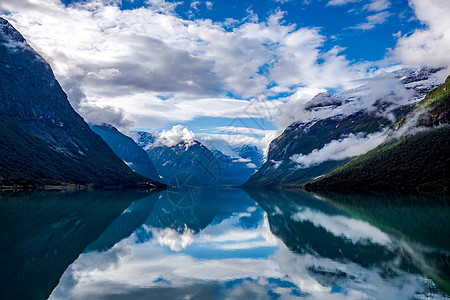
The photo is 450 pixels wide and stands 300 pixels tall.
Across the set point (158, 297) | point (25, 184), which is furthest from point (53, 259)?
point (25, 184)

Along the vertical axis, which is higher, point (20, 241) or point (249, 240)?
point (20, 241)

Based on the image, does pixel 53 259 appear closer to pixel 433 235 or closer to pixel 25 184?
pixel 433 235

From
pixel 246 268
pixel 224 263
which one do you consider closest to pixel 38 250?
pixel 224 263

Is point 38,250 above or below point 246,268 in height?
above

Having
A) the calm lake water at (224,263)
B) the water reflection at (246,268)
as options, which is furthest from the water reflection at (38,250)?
the water reflection at (246,268)

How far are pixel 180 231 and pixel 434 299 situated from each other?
1353 inches

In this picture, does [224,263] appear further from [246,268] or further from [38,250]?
[38,250]

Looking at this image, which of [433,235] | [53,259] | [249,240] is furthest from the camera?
[249,240]

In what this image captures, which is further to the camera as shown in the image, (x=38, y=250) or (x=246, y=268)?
(x=38, y=250)

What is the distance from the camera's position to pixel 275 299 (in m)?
18.0

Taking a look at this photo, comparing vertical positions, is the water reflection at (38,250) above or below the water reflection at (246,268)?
above

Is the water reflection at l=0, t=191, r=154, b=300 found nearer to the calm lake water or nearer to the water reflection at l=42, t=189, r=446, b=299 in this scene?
the calm lake water

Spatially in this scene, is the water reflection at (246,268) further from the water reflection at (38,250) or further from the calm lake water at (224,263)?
the water reflection at (38,250)

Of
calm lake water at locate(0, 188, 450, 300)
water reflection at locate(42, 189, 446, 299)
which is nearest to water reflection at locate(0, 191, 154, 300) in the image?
calm lake water at locate(0, 188, 450, 300)
